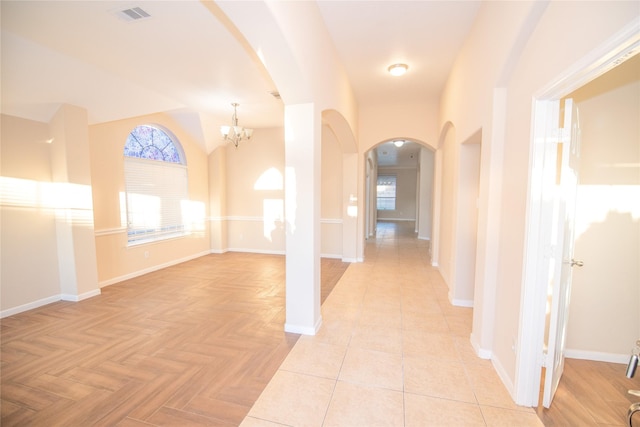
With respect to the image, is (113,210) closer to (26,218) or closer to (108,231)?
(108,231)

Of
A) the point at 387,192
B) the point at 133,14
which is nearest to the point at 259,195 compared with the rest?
the point at 133,14

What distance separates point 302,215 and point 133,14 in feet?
7.61

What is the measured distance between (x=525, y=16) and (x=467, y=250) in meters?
2.54

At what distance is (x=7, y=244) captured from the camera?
3.18 meters

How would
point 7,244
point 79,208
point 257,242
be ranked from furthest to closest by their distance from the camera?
point 257,242 < point 79,208 < point 7,244

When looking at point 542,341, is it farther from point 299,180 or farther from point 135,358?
point 135,358

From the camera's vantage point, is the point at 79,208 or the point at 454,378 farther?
the point at 79,208

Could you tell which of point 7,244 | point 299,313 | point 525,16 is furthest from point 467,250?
point 7,244

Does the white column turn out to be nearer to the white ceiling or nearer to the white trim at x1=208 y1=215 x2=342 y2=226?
the white ceiling

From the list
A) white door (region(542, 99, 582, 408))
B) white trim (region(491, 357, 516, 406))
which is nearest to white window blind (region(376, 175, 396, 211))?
white trim (region(491, 357, 516, 406))

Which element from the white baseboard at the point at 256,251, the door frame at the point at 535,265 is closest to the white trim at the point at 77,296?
the white baseboard at the point at 256,251

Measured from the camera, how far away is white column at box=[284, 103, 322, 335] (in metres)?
2.66

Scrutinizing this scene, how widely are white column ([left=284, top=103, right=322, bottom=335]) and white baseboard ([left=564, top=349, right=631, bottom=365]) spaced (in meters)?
2.32

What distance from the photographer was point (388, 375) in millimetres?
2123
